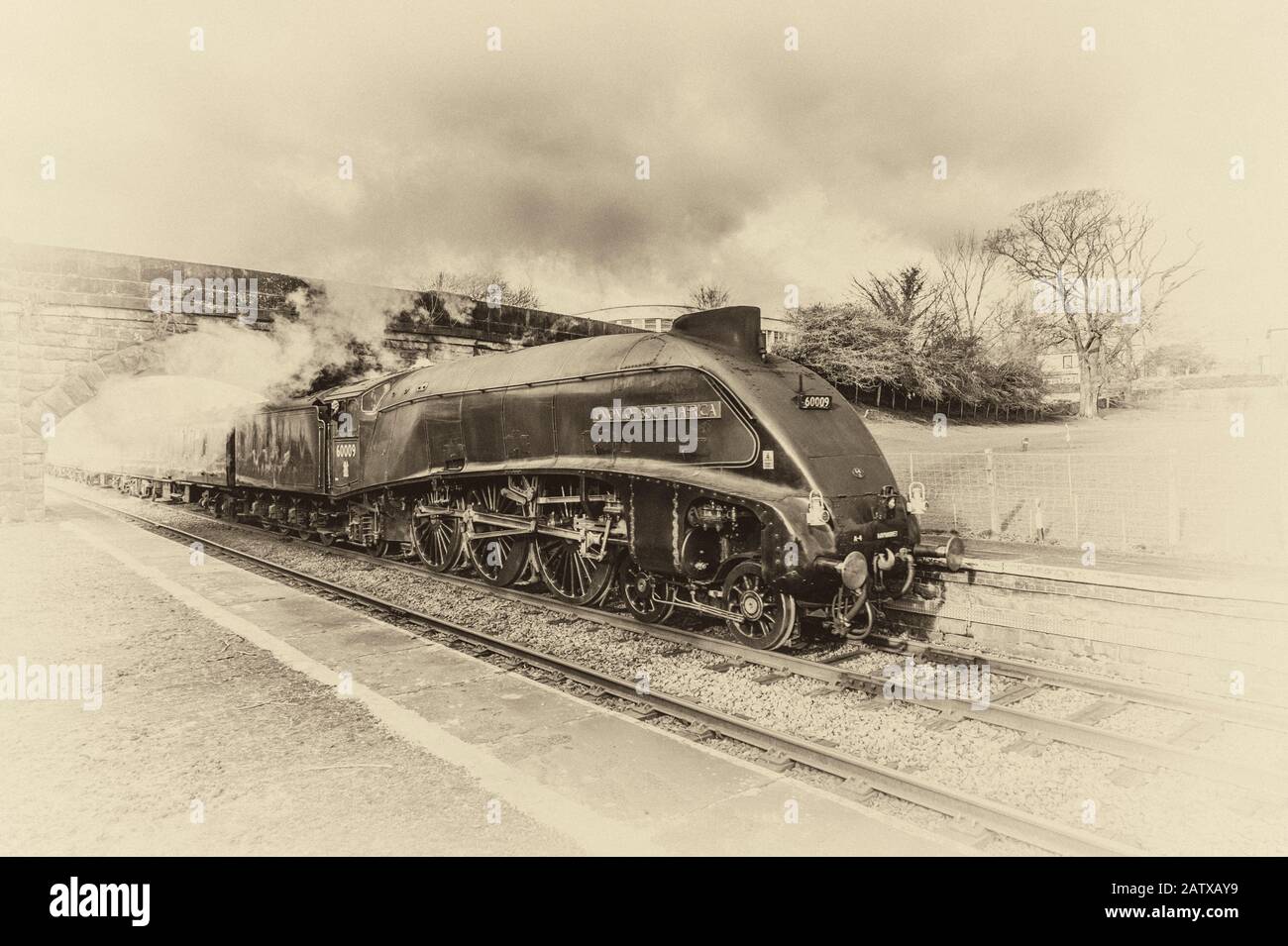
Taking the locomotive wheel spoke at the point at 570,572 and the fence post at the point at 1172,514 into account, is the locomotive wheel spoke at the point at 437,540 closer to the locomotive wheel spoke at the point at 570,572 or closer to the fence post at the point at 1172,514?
the locomotive wheel spoke at the point at 570,572

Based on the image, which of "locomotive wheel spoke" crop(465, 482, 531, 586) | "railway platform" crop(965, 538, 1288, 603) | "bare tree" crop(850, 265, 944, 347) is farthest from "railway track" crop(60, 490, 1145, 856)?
"bare tree" crop(850, 265, 944, 347)

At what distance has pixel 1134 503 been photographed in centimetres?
1166

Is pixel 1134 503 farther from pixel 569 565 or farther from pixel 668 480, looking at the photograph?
pixel 569 565

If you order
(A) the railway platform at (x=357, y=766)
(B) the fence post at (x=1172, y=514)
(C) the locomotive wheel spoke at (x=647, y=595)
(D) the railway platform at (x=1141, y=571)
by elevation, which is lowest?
(A) the railway platform at (x=357, y=766)

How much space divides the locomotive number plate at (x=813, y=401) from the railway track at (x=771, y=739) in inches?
93.1

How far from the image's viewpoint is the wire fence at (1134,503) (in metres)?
9.17

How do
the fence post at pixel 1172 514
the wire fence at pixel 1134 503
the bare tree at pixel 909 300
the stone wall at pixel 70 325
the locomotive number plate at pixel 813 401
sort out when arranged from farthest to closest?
the bare tree at pixel 909 300 → the stone wall at pixel 70 325 → the fence post at pixel 1172 514 → the wire fence at pixel 1134 503 → the locomotive number plate at pixel 813 401

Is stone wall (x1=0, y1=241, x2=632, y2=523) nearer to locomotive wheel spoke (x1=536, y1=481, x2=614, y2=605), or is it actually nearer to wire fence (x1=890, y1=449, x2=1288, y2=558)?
locomotive wheel spoke (x1=536, y1=481, x2=614, y2=605)

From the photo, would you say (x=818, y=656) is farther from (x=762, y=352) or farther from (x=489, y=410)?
(x=489, y=410)

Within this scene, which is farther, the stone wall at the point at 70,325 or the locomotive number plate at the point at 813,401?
the stone wall at the point at 70,325

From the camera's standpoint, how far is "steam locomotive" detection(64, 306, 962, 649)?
6609 millimetres

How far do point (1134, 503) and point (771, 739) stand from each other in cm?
965

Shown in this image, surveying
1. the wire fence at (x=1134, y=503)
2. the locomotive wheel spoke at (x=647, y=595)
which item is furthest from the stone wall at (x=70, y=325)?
the wire fence at (x=1134, y=503)

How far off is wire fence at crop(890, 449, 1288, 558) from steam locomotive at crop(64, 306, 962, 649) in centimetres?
405
